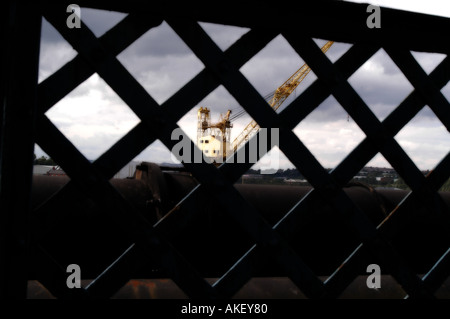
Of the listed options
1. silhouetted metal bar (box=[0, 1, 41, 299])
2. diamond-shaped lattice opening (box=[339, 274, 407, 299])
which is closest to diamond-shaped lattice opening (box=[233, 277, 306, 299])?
diamond-shaped lattice opening (box=[339, 274, 407, 299])

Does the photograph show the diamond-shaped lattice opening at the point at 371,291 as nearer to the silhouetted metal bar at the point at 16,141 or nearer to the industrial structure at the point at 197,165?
the industrial structure at the point at 197,165

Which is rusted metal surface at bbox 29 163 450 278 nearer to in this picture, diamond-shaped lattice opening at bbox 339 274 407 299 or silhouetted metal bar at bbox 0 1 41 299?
diamond-shaped lattice opening at bbox 339 274 407 299

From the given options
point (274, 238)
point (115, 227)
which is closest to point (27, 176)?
point (115, 227)

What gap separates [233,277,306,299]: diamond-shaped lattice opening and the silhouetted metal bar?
124 centimetres

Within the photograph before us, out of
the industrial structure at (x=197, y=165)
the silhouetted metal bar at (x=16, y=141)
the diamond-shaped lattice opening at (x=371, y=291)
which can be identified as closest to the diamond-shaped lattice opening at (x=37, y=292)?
the industrial structure at (x=197, y=165)

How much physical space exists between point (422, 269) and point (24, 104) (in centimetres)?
330

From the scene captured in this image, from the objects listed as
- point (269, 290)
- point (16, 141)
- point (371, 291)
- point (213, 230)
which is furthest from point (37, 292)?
point (371, 291)

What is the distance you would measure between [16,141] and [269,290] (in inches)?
67.9

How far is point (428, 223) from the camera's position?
3.36 metres

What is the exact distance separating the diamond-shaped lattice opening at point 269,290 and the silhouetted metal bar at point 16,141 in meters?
1.24

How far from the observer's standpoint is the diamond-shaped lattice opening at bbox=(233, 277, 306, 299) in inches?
95.7

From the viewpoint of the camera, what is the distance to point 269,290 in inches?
99.7
